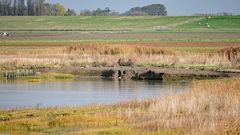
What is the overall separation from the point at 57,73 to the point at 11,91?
41.7 feet

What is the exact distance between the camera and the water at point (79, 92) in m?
35.9

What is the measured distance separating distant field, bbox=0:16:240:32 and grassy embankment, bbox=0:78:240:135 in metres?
122

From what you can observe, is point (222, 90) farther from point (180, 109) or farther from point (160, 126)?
point (160, 126)

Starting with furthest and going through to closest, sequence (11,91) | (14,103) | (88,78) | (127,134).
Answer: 1. (88,78)
2. (11,91)
3. (14,103)
4. (127,134)

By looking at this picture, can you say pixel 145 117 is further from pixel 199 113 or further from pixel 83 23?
pixel 83 23

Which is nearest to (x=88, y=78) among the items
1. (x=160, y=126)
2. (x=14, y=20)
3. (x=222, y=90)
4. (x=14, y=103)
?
(x=14, y=103)

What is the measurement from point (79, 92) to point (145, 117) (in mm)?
15587

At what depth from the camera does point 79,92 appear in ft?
139

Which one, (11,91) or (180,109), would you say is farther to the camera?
(11,91)

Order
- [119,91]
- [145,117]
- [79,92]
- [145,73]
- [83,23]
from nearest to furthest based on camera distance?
1. [145,117]
2. [79,92]
3. [119,91]
4. [145,73]
5. [83,23]

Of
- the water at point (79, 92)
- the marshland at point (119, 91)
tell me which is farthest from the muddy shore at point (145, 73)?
the water at point (79, 92)

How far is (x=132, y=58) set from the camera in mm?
60125

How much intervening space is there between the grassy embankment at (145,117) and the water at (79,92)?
4295mm

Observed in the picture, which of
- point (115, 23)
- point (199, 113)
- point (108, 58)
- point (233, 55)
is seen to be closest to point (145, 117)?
point (199, 113)
